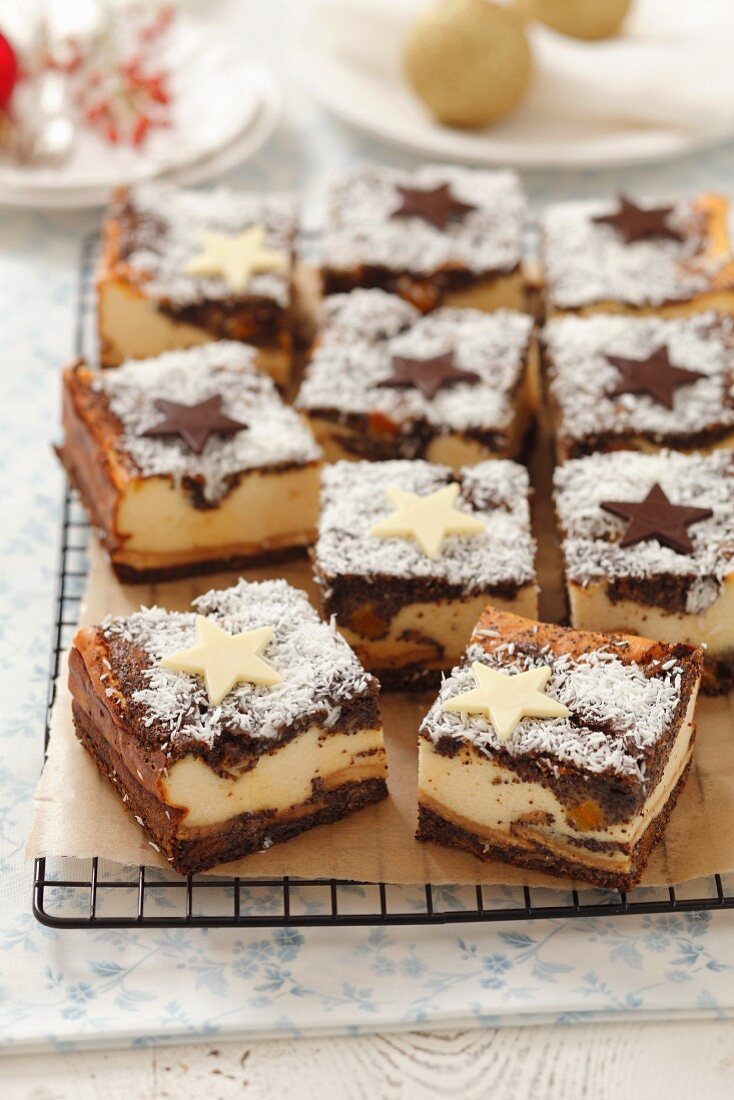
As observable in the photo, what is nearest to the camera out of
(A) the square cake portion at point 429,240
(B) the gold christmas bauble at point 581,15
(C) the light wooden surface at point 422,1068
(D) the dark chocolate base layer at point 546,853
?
(C) the light wooden surface at point 422,1068

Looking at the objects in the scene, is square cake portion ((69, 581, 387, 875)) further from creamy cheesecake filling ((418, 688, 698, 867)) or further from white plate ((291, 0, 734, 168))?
white plate ((291, 0, 734, 168))

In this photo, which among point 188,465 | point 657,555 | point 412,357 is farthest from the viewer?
point 412,357

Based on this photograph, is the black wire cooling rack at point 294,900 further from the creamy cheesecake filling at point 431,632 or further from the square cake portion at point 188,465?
the square cake portion at point 188,465

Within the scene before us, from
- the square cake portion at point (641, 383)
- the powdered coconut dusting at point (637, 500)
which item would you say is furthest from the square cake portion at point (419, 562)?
the square cake portion at point (641, 383)

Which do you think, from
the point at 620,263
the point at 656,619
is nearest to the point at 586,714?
the point at 656,619

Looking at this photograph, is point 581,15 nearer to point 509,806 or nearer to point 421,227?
point 421,227
